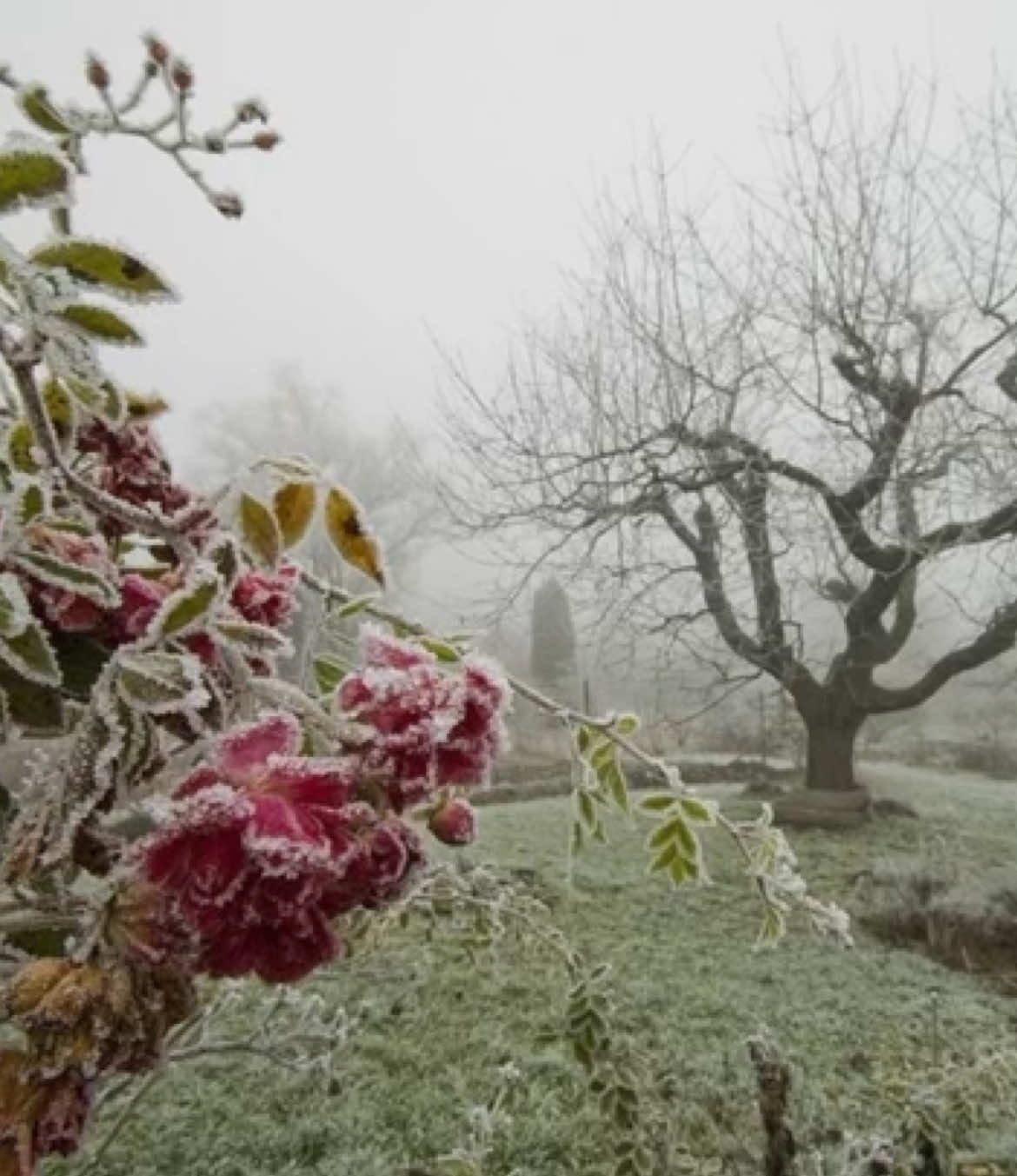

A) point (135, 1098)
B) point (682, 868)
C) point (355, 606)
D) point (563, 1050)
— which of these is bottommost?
Answer: point (563, 1050)

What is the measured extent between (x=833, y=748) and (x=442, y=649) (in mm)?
6670

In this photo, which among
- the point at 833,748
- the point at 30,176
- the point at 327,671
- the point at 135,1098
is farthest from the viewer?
the point at 833,748

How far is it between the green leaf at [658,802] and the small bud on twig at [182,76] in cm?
35

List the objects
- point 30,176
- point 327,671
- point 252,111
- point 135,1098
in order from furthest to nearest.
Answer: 1. point 135,1098
2. point 327,671
3. point 252,111
4. point 30,176

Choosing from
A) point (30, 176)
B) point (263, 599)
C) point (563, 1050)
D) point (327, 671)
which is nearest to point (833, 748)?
point (563, 1050)

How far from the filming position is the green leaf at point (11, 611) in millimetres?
238

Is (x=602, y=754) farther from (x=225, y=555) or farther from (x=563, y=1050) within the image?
(x=563, y=1050)

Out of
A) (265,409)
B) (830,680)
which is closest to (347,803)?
(830,680)

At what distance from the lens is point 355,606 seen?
1.32 feet

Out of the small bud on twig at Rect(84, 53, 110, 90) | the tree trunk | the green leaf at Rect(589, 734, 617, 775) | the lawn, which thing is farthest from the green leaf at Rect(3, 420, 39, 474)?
the tree trunk

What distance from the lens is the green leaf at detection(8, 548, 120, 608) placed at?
25 centimetres

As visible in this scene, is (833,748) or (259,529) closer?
(259,529)

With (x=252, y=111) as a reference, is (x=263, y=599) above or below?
below

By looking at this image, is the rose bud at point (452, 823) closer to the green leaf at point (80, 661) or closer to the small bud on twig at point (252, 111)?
the green leaf at point (80, 661)
